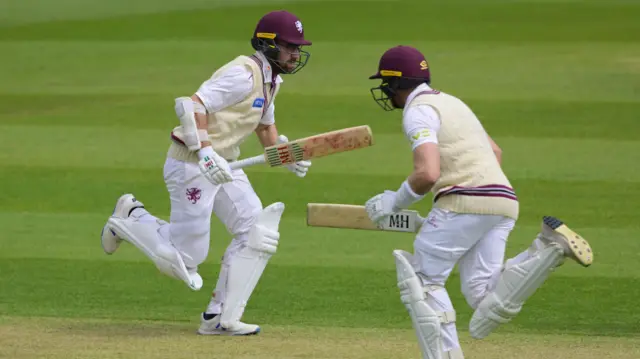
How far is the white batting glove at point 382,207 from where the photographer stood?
6.08 m

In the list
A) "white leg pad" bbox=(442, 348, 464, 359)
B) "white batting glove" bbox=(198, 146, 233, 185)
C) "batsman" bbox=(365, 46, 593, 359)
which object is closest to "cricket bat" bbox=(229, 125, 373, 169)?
"white batting glove" bbox=(198, 146, 233, 185)

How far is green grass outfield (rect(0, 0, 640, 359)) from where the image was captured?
742cm

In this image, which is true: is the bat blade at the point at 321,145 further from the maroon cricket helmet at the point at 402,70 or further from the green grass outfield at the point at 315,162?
the green grass outfield at the point at 315,162

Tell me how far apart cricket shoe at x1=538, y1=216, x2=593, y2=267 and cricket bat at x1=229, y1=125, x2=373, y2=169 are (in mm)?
1046

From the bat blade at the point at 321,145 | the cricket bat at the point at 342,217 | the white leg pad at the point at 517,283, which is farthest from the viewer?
the bat blade at the point at 321,145

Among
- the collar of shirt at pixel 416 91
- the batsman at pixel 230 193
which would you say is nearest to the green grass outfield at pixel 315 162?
the batsman at pixel 230 193

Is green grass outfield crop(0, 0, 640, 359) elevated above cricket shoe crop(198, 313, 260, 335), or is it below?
below

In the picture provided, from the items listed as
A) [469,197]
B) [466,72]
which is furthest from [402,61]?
[466,72]

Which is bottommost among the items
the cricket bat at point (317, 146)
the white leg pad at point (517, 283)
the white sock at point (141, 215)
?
the white sock at point (141, 215)

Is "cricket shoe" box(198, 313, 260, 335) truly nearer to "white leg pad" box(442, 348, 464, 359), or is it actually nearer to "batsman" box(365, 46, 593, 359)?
"batsman" box(365, 46, 593, 359)

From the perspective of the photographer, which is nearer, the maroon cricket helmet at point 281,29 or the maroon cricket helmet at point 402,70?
the maroon cricket helmet at point 402,70

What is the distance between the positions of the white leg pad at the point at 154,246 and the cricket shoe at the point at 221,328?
20 centimetres

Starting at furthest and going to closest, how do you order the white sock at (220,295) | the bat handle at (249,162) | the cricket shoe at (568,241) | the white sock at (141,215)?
the white sock at (141,215), the white sock at (220,295), the bat handle at (249,162), the cricket shoe at (568,241)

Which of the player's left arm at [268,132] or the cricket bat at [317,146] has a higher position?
the cricket bat at [317,146]
